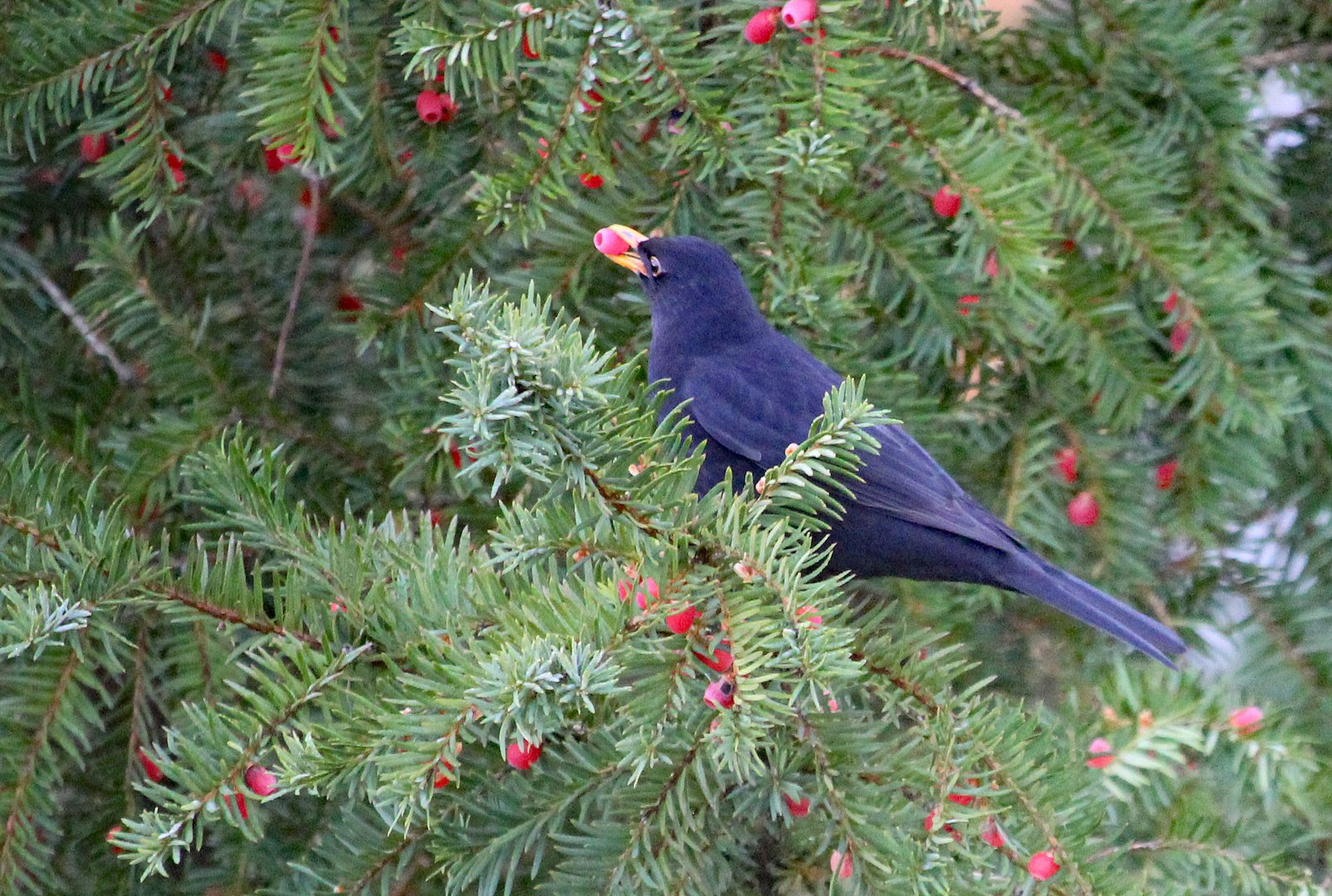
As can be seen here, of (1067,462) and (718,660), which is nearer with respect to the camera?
(718,660)

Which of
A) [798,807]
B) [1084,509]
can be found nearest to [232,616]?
[798,807]

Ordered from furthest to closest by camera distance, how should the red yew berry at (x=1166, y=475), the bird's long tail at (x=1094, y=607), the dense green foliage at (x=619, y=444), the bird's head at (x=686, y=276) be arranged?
the red yew berry at (x=1166, y=475)
the bird's head at (x=686, y=276)
the bird's long tail at (x=1094, y=607)
the dense green foliage at (x=619, y=444)

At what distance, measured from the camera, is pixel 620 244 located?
93.9 inches

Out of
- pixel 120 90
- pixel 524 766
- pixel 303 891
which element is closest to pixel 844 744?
pixel 524 766

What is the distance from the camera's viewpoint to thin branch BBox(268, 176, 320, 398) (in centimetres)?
239

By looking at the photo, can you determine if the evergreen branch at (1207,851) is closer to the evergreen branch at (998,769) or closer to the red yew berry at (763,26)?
the evergreen branch at (998,769)

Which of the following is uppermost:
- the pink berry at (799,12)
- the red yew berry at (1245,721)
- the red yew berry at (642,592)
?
the pink berry at (799,12)

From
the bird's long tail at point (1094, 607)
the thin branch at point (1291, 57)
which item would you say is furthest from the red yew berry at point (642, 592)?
the thin branch at point (1291, 57)

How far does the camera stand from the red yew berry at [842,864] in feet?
5.28

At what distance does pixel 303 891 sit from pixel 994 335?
1451 millimetres

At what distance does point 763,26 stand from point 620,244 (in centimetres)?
51

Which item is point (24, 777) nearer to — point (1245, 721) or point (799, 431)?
point (799, 431)

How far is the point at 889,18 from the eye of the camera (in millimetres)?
2361

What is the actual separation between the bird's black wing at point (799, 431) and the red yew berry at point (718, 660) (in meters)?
0.91
